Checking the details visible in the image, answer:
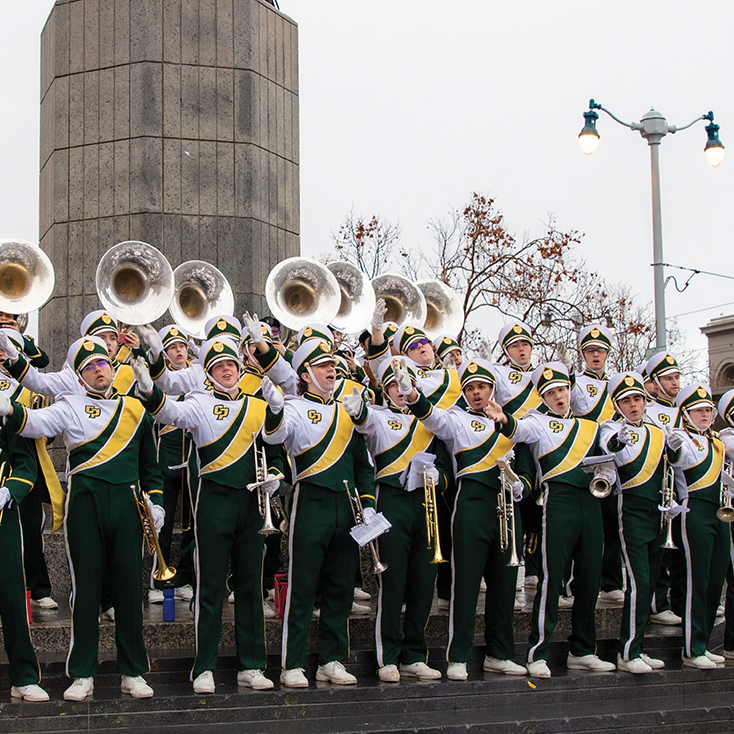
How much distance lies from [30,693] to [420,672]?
9.24 ft

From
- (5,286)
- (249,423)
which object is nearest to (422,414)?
(249,423)

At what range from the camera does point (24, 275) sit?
10125 mm

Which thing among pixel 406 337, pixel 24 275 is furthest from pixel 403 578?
pixel 24 275

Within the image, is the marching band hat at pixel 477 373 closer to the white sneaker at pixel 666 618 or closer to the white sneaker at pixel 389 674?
the white sneaker at pixel 389 674

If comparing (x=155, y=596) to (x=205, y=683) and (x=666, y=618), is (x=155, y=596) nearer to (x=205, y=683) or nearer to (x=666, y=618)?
(x=205, y=683)

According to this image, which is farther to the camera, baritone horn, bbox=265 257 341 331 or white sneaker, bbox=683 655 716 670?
baritone horn, bbox=265 257 341 331

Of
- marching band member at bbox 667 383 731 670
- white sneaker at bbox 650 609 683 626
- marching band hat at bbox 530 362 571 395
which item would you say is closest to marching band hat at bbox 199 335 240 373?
marching band hat at bbox 530 362 571 395

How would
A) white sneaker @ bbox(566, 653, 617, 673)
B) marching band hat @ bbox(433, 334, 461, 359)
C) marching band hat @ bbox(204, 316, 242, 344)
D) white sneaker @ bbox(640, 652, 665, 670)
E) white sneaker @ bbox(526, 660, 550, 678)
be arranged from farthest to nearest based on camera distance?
marching band hat @ bbox(433, 334, 461, 359)
marching band hat @ bbox(204, 316, 242, 344)
white sneaker @ bbox(640, 652, 665, 670)
white sneaker @ bbox(566, 653, 617, 673)
white sneaker @ bbox(526, 660, 550, 678)

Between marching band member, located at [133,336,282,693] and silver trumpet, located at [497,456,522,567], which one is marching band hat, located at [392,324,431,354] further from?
marching band member, located at [133,336,282,693]

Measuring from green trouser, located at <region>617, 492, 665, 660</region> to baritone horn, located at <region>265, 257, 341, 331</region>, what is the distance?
12.2 ft

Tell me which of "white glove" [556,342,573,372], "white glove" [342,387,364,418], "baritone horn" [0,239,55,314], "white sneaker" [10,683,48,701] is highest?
"baritone horn" [0,239,55,314]

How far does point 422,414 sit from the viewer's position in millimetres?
8336

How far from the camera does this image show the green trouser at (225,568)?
7.68 meters

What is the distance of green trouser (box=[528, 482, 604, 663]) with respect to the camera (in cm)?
847
